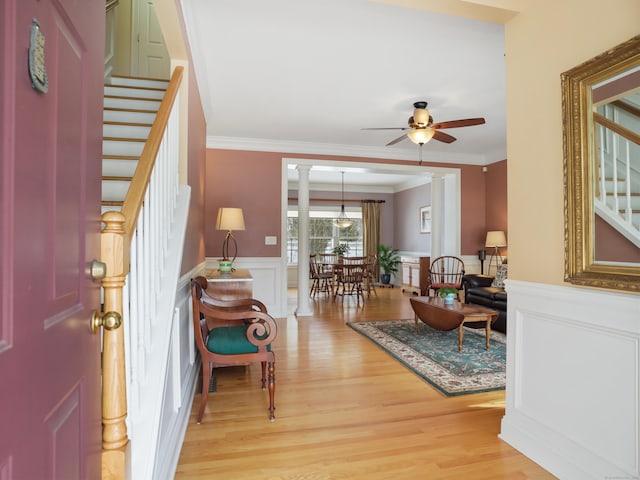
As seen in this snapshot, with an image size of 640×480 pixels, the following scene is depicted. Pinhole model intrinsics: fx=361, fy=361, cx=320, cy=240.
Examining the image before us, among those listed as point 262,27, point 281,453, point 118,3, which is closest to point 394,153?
point 262,27

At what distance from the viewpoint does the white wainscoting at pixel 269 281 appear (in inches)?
214

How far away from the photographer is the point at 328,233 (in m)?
9.98

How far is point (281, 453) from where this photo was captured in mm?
1976

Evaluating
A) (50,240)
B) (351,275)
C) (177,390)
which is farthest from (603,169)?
(351,275)

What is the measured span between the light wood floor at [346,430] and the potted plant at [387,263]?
584cm

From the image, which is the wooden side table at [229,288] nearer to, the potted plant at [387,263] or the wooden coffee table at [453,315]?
the wooden coffee table at [453,315]

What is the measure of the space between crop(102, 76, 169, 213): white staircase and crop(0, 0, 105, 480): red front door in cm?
134

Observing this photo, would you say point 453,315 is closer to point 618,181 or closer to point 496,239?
point 618,181

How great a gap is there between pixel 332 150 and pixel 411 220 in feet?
13.8

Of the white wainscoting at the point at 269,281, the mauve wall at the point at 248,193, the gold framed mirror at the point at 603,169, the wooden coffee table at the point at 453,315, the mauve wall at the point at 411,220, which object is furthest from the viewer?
the mauve wall at the point at 411,220

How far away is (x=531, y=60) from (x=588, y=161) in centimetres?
72

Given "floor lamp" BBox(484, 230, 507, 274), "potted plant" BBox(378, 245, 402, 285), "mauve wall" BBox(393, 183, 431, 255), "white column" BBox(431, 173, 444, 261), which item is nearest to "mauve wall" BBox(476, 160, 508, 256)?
"floor lamp" BBox(484, 230, 507, 274)

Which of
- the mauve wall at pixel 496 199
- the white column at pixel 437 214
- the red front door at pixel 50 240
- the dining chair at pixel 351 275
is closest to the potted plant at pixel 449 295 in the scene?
the white column at pixel 437 214

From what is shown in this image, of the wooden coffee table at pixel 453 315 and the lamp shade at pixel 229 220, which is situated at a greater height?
the lamp shade at pixel 229 220
